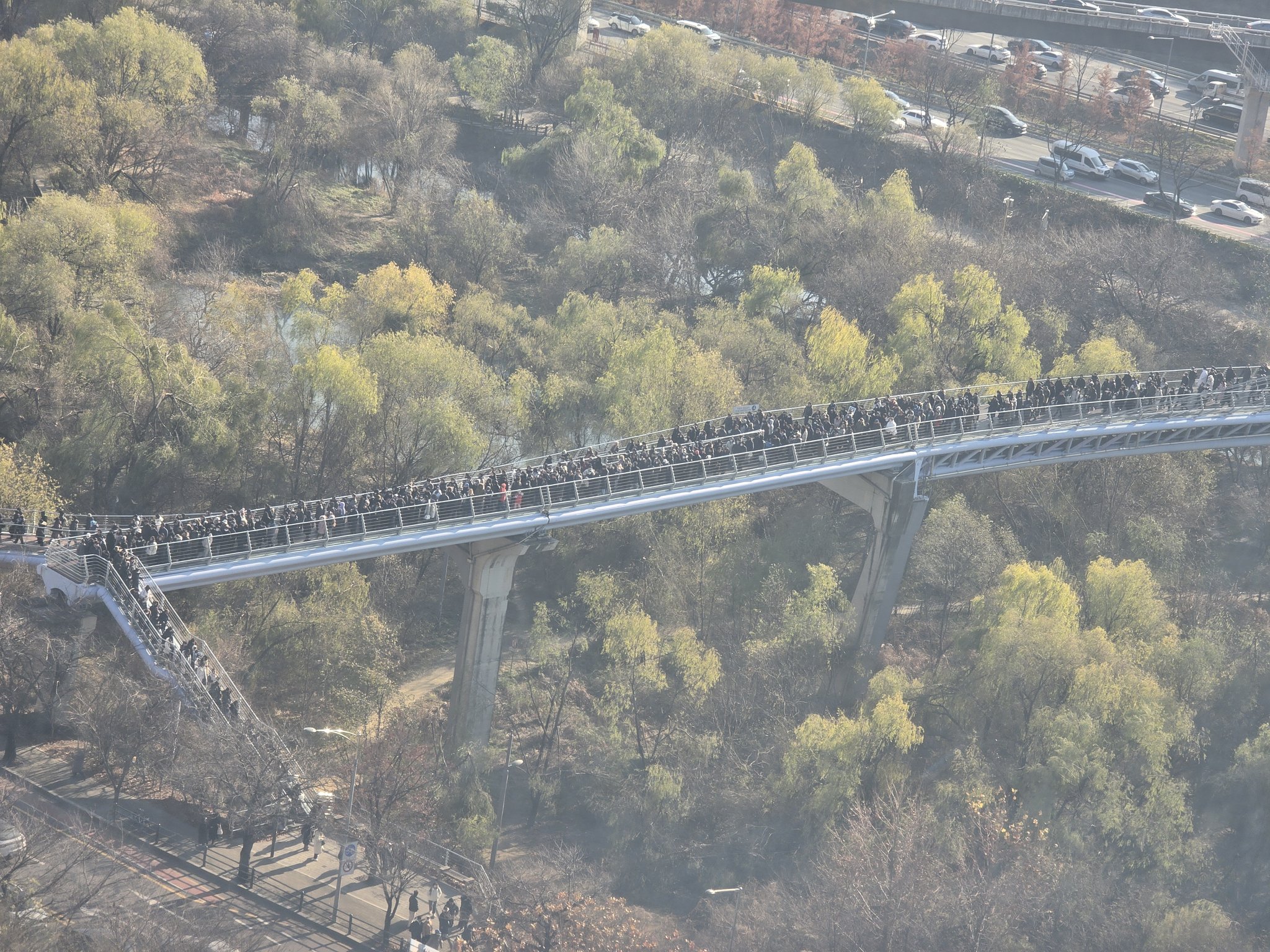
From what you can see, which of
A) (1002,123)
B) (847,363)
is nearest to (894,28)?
(1002,123)

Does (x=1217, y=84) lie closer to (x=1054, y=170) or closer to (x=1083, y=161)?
(x=1083, y=161)

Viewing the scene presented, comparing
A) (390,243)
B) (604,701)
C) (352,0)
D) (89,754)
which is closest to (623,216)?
(390,243)

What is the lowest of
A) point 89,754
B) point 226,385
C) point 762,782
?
point 762,782

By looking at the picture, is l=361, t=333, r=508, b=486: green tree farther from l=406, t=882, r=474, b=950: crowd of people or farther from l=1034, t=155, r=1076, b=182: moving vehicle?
l=1034, t=155, r=1076, b=182: moving vehicle

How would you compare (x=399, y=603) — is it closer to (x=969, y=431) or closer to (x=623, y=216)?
(x=969, y=431)

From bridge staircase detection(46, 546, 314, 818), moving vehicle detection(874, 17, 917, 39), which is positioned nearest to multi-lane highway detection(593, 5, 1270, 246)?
moving vehicle detection(874, 17, 917, 39)

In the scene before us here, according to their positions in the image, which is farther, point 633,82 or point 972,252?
point 633,82
